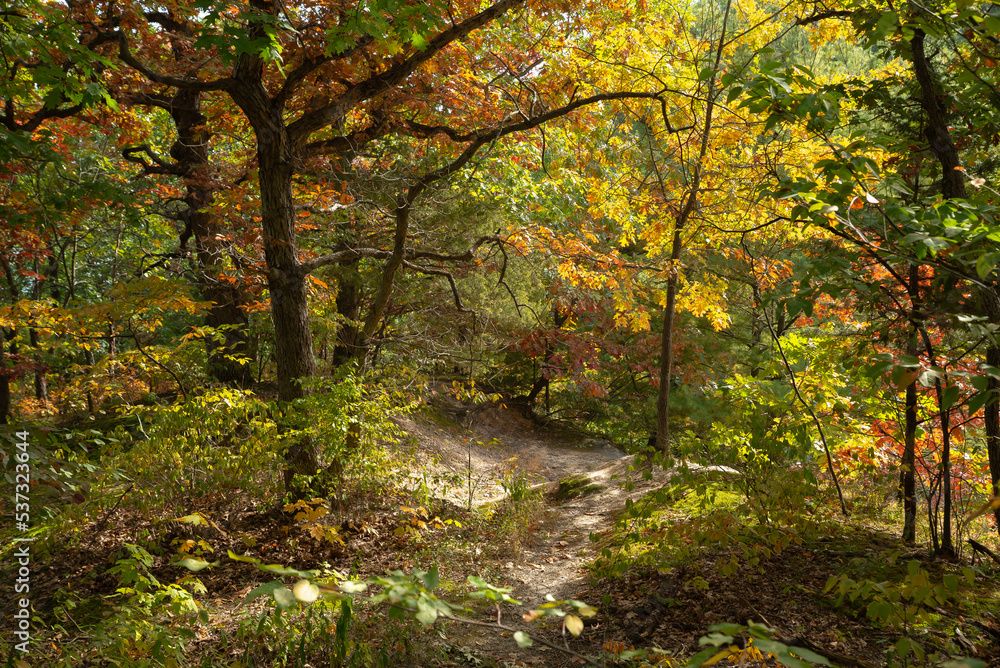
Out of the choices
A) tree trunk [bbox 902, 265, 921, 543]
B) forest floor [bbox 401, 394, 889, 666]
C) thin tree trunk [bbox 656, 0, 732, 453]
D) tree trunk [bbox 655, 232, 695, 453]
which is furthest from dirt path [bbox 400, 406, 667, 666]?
tree trunk [bbox 902, 265, 921, 543]

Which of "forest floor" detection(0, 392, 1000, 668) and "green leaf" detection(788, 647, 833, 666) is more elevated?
"green leaf" detection(788, 647, 833, 666)

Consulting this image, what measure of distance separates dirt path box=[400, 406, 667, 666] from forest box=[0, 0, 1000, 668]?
63mm

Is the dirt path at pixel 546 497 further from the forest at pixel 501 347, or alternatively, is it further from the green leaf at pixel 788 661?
the green leaf at pixel 788 661

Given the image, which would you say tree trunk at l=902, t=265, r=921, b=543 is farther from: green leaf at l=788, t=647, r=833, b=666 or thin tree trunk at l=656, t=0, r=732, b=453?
green leaf at l=788, t=647, r=833, b=666

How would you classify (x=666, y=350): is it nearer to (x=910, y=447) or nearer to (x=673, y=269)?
(x=673, y=269)

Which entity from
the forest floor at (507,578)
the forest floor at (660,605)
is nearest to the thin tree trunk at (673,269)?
the forest floor at (507,578)

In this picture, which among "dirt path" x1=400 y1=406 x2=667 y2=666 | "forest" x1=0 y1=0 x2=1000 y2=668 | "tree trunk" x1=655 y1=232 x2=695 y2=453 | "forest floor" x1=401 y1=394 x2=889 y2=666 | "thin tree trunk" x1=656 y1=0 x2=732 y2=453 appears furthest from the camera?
"tree trunk" x1=655 y1=232 x2=695 y2=453

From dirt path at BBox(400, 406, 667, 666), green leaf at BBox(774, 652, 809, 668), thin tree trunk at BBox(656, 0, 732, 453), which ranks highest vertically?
thin tree trunk at BBox(656, 0, 732, 453)

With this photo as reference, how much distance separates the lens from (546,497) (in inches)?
314

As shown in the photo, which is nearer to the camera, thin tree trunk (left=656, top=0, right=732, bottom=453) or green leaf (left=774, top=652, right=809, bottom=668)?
green leaf (left=774, top=652, right=809, bottom=668)

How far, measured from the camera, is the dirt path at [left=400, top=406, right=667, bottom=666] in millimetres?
3602

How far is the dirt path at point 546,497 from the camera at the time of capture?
3.60 metres

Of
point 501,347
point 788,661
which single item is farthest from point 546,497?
point 788,661

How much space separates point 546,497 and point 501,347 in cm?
252
